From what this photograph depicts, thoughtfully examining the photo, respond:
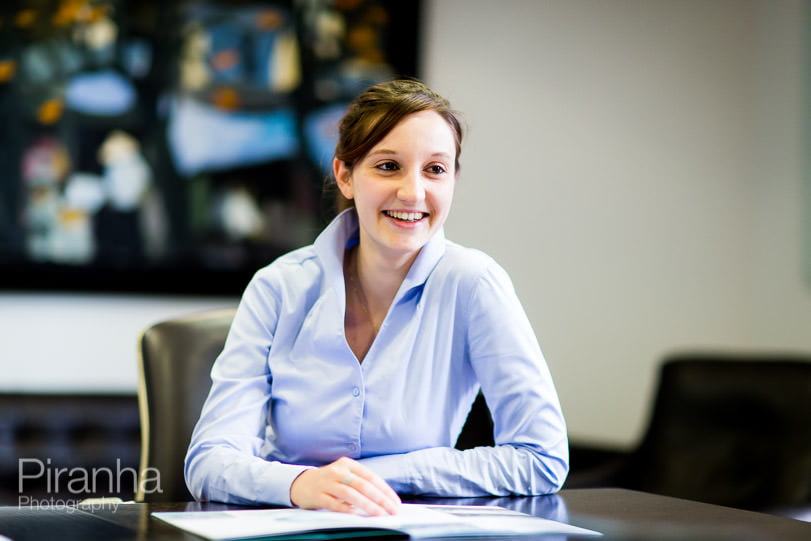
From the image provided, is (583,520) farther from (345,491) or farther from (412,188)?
(412,188)

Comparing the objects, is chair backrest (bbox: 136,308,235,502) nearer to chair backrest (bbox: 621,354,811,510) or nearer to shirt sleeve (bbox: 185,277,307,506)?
shirt sleeve (bbox: 185,277,307,506)

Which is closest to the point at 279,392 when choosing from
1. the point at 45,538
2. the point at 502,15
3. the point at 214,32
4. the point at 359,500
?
the point at 359,500

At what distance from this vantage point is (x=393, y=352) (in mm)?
1553

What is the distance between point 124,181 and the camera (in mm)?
3113

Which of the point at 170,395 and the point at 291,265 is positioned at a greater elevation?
the point at 291,265

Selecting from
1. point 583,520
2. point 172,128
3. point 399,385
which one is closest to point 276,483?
point 399,385

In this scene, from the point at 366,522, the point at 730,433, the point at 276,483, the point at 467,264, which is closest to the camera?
the point at 366,522

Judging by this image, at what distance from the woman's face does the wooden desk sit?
0.47 metres

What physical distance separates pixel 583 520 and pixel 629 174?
104 inches

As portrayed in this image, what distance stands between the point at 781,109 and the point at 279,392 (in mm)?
2828

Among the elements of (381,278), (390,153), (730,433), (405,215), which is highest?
(390,153)

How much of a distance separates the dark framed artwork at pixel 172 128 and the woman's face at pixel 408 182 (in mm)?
1678

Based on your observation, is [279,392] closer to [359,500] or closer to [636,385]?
[359,500]

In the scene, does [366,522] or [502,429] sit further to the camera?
[502,429]
